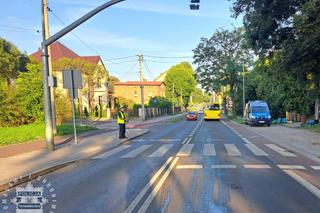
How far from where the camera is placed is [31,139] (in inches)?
784

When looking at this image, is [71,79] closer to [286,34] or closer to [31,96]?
[31,96]

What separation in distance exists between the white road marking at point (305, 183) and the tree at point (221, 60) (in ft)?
175

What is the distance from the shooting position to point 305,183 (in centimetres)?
853

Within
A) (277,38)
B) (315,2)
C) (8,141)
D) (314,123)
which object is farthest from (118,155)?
(314,123)

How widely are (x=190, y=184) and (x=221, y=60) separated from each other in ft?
191

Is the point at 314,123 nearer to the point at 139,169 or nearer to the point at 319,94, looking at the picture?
the point at 319,94

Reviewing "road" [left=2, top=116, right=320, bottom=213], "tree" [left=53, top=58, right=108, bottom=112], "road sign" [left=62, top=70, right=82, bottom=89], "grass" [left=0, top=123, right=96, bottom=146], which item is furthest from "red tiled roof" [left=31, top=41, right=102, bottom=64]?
"road" [left=2, top=116, right=320, bottom=213]

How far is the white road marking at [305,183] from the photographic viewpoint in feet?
25.0

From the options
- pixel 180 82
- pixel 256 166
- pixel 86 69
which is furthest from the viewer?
pixel 180 82

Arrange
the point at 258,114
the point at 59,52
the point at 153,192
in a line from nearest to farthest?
the point at 153,192
the point at 258,114
the point at 59,52

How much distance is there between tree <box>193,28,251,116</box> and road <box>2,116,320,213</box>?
5091 centimetres

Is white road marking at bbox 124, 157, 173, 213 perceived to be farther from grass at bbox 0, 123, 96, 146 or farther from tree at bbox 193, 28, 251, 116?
tree at bbox 193, 28, 251, 116

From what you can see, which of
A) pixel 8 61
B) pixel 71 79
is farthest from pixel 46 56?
pixel 8 61

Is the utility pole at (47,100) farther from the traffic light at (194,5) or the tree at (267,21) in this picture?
the tree at (267,21)
